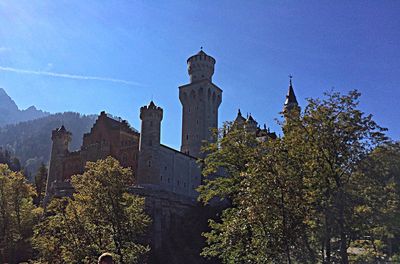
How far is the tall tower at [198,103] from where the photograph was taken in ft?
234

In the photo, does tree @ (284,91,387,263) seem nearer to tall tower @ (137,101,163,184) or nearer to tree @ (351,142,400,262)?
tree @ (351,142,400,262)

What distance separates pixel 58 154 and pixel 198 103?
2625 centimetres

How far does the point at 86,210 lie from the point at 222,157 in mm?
9324

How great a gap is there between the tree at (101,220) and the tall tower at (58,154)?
128 feet

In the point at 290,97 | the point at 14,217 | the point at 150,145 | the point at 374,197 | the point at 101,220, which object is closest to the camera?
the point at 374,197

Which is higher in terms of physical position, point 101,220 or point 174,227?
point 174,227

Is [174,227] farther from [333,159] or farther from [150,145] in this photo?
[333,159]

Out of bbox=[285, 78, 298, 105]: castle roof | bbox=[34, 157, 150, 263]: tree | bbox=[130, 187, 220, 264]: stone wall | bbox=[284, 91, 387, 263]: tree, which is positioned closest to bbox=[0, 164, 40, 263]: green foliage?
bbox=[130, 187, 220, 264]: stone wall

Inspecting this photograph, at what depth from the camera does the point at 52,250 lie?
2627 cm

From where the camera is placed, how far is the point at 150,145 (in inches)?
2037

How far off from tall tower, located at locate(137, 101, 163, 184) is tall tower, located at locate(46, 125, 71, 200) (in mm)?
18851

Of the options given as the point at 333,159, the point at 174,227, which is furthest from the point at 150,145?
the point at 333,159

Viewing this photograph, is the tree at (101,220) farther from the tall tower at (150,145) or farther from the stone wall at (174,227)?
the tall tower at (150,145)

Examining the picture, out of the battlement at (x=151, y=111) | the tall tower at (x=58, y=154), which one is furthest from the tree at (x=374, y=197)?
the tall tower at (x=58, y=154)
